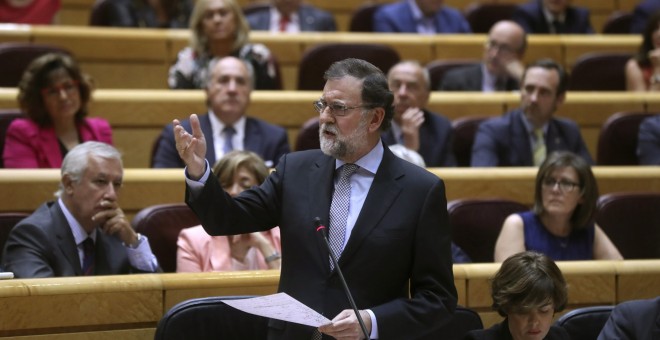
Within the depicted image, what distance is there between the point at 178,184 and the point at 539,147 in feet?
3.43

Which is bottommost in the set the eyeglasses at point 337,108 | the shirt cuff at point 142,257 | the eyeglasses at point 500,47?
the shirt cuff at point 142,257

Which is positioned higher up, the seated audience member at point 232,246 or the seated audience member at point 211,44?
the seated audience member at point 211,44

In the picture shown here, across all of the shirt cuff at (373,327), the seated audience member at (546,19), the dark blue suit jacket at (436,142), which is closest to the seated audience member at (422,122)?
the dark blue suit jacket at (436,142)

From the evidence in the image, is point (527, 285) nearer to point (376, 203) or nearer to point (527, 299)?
point (527, 299)

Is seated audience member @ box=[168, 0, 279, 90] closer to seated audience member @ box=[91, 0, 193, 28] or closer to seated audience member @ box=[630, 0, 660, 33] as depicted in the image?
seated audience member @ box=[91, 0, 193, 28]

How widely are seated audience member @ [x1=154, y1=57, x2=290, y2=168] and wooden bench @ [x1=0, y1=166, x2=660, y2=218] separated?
0.77ft

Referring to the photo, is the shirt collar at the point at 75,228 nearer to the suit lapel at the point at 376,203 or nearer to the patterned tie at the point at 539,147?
the suit lapel at the point at 376,203

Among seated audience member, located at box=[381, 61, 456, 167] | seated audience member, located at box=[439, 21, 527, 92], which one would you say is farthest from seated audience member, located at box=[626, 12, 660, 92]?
seated audience member, located at box=[381, 61, 456, 167]

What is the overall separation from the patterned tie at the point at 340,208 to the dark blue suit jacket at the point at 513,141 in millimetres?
1341

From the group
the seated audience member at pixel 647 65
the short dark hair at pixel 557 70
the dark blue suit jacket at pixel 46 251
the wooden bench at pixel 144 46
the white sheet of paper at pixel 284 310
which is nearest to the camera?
the white sheet of paper at pixel 284 310

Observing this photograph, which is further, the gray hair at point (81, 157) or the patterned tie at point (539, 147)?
the patterned tie at point (539, 147)

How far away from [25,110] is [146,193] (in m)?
0.42

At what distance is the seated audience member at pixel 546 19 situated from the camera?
389 cm

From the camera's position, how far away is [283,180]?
156 cm
